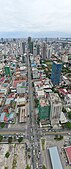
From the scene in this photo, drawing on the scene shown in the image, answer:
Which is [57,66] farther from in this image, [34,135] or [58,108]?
[34,135]

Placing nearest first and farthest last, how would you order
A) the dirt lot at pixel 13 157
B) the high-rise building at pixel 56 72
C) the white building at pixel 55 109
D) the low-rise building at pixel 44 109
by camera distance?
the dirt lot at pixel 13 157
the white building at pixel 55 109
the low-rise building at pixel 44 109
the high-rise building at pixel 56 72

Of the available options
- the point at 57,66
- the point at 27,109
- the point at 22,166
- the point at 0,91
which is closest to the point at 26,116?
the point at 27,109

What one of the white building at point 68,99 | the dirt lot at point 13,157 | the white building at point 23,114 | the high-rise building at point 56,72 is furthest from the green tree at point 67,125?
the high-rise building at point 56,72

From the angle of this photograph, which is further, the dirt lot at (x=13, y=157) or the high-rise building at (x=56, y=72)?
the high-rise building at (x=56, y=72)

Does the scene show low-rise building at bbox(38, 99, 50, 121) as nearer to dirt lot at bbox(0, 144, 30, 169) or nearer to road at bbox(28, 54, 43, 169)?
road at bbox(28, 54, 43, 169)

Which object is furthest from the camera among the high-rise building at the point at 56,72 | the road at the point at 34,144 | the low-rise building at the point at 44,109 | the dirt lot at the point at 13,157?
the high-rise building at the point at 56,72

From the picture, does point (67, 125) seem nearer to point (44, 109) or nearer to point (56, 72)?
point (44, 109)

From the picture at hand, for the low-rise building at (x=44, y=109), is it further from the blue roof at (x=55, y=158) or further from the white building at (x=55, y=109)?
the blue roof at (x=55, y=158)

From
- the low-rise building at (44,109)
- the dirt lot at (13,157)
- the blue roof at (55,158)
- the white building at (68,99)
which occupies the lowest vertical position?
the dirt lot at (13,157)

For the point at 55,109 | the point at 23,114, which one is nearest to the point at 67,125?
the point at 55,109
